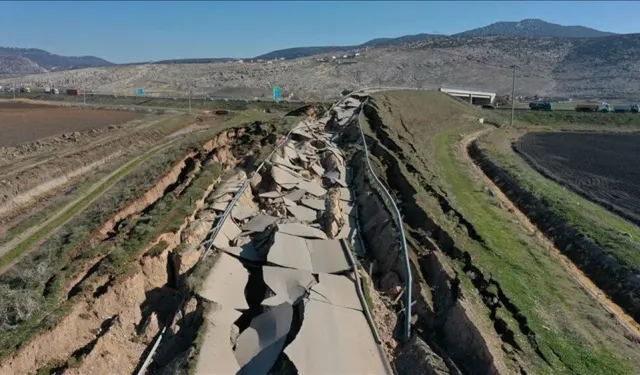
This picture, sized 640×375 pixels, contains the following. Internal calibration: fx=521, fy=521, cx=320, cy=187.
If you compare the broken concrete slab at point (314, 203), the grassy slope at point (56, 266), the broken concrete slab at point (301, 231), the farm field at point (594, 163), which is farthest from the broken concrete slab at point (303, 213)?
the farm field at point (594, 163)

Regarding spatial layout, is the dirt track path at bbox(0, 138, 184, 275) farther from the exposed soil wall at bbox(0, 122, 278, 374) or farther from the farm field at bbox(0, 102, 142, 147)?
the farm field at bbox(0, 102, 142, 147)

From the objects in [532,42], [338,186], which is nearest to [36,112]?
[338,186]

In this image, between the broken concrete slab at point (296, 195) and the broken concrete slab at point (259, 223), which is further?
the broken concrete slab at point (296, 195)

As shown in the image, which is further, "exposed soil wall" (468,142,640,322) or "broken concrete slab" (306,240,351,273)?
"exposed soil wall" (468,142,640,322)

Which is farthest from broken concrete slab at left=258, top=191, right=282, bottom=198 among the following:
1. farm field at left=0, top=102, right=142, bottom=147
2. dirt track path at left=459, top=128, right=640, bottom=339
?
farm field at left=0, top=102, right=142, bottom=147

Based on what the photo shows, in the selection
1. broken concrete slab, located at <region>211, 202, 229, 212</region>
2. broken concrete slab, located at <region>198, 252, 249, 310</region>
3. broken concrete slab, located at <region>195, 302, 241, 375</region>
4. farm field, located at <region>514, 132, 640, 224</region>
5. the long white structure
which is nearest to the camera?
broken concrete slab, located at <region>195, 302, 241, 375</region>

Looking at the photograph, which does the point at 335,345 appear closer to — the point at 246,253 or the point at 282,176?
the point at 246,253

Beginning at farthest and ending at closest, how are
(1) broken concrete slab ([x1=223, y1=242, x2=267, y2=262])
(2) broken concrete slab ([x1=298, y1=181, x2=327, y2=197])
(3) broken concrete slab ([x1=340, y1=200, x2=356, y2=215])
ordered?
(2) broken concrete slab ([x1=298, y1=181, x2=327, y2=197]), (3) broken concrete slab ([x1=340, y1=200, x2=356, y2=215]), (1) broken concrete slab ([x1=223, y1=242, x2=267, y2=262])

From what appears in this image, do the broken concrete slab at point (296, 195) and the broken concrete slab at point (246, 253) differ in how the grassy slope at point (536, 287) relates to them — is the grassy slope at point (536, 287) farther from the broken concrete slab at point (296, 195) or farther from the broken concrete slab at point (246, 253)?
the broken concrete slab at point (246, 253)
